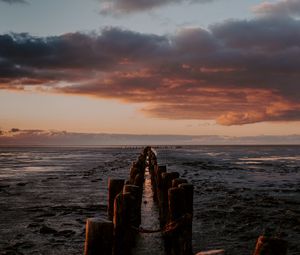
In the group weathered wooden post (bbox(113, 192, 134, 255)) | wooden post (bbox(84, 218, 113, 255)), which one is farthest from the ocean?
wooden post (bbox(84, 218, 113, 255))

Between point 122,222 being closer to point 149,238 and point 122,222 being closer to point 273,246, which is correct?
point 149,238

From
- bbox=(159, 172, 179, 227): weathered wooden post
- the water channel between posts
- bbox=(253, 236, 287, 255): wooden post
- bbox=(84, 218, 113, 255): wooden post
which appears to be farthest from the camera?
bbox=(159, 172, 179, 227): weathered wooden post

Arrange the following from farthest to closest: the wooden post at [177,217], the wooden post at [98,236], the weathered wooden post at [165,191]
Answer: the weathered wooden post at [165,191] < the wooden post at [177,217] < the wooden post at [98,236]

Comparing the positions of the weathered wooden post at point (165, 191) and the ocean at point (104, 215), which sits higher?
the weathered wooden post at point (165, 191)

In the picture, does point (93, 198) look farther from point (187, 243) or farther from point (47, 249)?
point (187, 243)

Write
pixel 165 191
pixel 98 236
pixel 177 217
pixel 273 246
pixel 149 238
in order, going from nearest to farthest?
pixel 273 246
pixel 98 236
pixel 177 217
pixel 149 238
pixel 165 191

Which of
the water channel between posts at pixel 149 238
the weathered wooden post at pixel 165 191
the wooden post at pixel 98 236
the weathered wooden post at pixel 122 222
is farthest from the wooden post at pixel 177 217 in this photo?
the weathered wooden post at pixel 165 191

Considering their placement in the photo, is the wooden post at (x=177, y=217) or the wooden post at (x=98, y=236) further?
the wooden post at (x=177, y=217)

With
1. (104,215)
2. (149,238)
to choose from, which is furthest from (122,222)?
(104,215)

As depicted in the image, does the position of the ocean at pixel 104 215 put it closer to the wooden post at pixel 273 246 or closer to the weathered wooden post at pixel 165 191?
the weathered wooden post at pixel 165 191

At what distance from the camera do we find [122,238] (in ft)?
23.0

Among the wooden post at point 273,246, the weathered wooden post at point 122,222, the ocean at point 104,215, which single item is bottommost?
the ocean at point 104,215

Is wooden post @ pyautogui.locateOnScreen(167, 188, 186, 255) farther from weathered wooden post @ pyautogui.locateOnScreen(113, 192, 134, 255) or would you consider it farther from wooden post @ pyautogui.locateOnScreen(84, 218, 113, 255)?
wooden post @ pyautogui.locateOnScreen(84, 218, 113, 255)

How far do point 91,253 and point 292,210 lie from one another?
10.6 m
